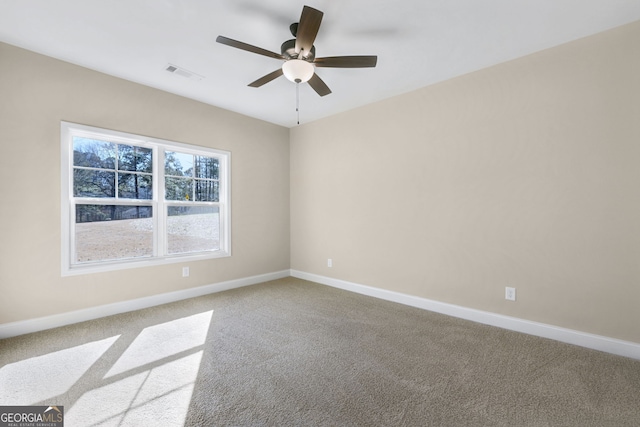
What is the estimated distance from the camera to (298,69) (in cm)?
236

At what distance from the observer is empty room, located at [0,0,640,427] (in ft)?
6.39

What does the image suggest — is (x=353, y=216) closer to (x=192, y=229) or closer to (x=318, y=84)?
(x=318, y=84)

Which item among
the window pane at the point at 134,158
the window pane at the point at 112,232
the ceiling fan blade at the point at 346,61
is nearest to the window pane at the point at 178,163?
the window pane at the point at 134,158

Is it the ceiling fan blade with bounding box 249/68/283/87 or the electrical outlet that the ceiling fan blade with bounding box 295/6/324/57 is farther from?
the electrical outlet

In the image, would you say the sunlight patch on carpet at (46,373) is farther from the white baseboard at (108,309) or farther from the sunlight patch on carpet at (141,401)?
the white baseboard at (108,309)

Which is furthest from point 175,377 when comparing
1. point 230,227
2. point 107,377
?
point 230,227

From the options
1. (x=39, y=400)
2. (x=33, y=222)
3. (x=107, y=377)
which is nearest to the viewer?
(x=39, y=400)

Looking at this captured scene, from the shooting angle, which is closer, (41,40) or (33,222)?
(41,40)

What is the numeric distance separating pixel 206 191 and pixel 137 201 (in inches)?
36.4

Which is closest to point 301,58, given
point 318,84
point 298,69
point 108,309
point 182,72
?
point 298,69

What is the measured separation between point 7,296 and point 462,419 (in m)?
3.85

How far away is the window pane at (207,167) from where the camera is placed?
4.16 meters

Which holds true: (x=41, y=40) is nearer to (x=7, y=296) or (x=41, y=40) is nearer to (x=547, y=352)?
(x=7, y=296)

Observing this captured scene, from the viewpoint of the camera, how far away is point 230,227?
4.36m
